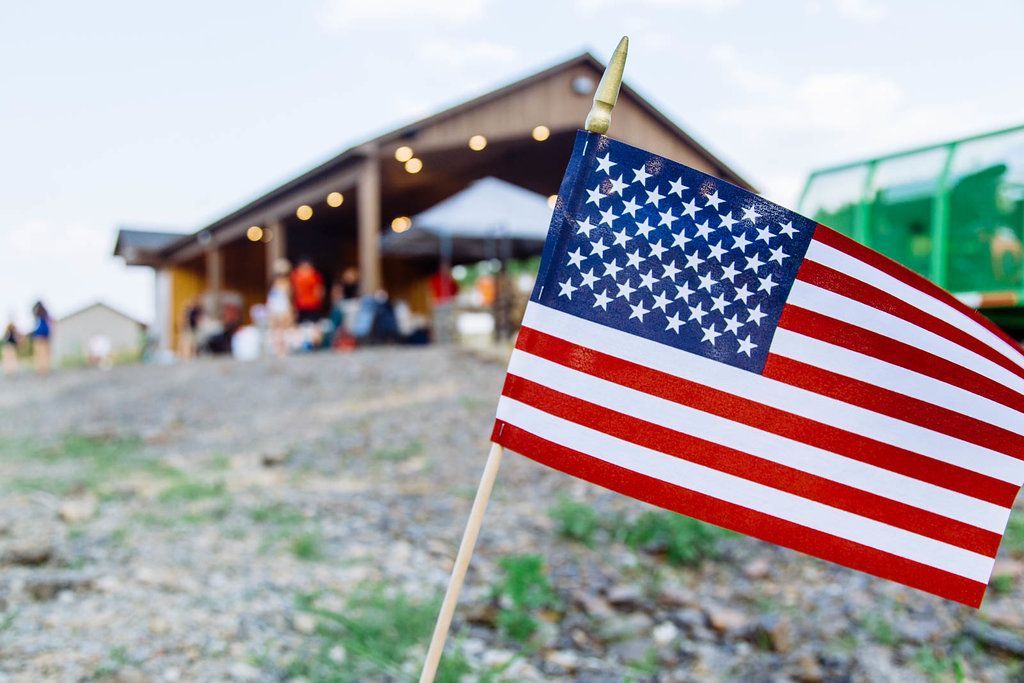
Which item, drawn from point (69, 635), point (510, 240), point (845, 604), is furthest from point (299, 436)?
point (510, 240)

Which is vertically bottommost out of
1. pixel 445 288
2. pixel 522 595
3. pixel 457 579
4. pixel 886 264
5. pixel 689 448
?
pixel 522 595

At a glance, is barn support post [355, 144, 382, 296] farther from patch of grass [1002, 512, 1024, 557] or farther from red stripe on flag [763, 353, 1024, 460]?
red stripe on flag [763, 353, 1024, 460]

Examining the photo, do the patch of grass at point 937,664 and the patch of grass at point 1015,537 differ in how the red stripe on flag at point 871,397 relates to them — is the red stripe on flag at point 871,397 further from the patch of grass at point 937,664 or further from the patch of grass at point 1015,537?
the patch of grass at point 1015,537

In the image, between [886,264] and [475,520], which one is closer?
[475,520]

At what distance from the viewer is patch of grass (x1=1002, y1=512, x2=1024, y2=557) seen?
480 centimetres

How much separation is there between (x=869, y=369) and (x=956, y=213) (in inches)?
219

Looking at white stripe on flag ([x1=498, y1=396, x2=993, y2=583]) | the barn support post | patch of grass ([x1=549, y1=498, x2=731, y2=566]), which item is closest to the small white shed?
the barn support post

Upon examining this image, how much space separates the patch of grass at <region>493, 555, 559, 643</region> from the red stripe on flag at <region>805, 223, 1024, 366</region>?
2.58 m

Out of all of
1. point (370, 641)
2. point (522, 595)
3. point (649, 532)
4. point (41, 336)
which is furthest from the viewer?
point (41, 336)

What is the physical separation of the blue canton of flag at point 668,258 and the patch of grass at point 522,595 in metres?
2.36

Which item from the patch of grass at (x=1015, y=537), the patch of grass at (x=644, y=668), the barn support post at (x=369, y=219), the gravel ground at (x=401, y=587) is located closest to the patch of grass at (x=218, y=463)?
the gravel ground at (x=401, y=587)

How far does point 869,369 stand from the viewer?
206 cm

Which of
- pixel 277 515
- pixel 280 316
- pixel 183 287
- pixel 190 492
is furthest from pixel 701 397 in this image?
pixel 183 287

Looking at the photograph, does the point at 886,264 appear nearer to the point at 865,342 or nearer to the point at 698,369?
the point at 865,342
